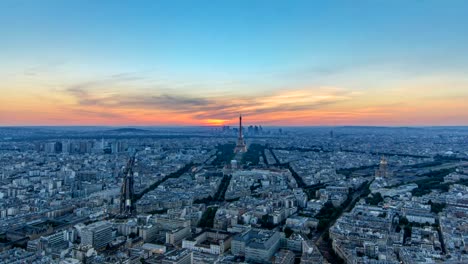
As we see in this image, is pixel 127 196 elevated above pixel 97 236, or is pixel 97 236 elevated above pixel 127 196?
pixel 97 236

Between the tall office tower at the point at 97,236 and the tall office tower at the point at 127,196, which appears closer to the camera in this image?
the tall office tower at the point at 97,236

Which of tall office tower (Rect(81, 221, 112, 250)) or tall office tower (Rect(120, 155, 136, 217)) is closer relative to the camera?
tall office tower (Rect(81, 221, 112, 250))

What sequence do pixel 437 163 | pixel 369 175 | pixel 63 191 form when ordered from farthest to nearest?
pixel 437 163 → pixel 369 175 → pixel 63 191

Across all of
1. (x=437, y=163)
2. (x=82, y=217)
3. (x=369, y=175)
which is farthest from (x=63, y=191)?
(x=437, y=163)

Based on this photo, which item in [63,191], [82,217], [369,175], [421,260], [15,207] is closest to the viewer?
[421,260]

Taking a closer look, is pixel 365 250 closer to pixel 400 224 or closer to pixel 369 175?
pixel 400 224

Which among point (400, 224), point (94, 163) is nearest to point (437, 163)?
point (400, 224)

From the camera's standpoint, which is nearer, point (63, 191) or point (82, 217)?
point (82, 217)

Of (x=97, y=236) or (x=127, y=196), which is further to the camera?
(x=127, y=196)
